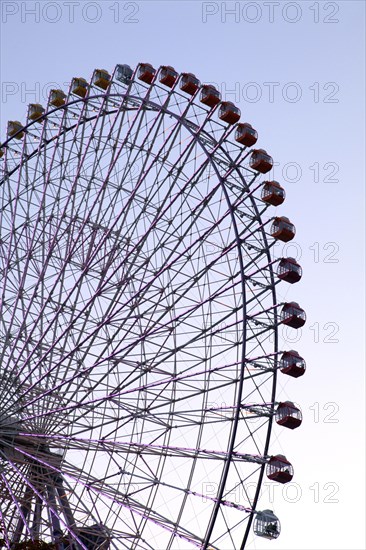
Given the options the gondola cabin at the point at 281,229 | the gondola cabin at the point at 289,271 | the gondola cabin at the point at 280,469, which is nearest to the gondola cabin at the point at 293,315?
the gondola cabin at the point at 289,271

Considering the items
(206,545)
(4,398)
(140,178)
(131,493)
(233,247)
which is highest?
(140,178)

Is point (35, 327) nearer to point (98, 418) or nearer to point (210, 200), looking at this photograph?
point (98, 418)

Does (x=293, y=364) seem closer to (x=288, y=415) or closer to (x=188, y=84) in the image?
(x=288, y=415)

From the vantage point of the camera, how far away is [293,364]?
42.9m

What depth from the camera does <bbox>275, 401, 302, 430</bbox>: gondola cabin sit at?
42250 mm

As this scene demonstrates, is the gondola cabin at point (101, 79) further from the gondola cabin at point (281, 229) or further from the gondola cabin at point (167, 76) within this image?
the gondola cabin at point (281, 229)

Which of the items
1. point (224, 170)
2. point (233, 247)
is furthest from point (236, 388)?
point (224, 170)

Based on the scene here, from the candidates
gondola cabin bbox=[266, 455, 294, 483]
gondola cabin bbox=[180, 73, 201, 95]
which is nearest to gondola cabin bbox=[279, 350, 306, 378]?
gondola cabin bbox=[266, 455, 294, 483]

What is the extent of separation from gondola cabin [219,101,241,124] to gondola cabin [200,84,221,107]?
1.00ft

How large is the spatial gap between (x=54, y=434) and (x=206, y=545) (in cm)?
762

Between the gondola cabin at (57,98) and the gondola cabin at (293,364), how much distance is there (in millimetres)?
→ 14143

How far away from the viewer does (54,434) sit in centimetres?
4494

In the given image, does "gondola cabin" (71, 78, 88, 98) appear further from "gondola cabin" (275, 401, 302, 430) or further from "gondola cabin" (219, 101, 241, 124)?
"gondola cabin" (275, 401, 302, 430)

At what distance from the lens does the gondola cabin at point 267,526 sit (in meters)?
41.8
